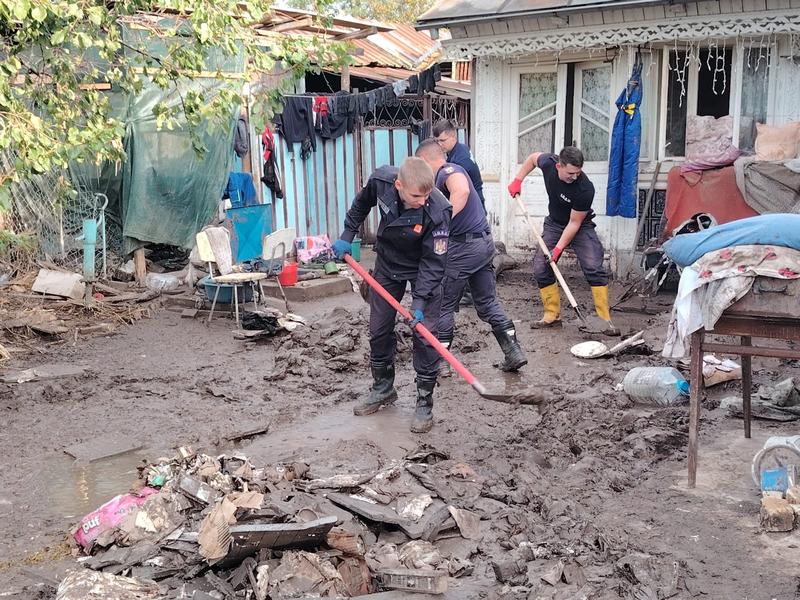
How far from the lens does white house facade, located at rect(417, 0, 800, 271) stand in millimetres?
10680

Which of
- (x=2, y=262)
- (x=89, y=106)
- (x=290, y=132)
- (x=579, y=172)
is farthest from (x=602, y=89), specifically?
(x=2, y=262)

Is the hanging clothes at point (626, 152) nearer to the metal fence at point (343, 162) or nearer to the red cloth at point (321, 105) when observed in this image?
the metal fence at point (343, 162)

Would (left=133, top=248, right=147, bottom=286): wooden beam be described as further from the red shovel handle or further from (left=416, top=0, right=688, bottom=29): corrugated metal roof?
the red shovel handle

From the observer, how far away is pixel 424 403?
670cm

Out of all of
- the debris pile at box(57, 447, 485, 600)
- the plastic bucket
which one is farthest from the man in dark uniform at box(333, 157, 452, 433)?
the plastic bucket

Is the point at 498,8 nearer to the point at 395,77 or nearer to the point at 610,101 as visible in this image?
the point at 610,101

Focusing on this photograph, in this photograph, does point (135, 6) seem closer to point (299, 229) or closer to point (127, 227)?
point (127, 227)

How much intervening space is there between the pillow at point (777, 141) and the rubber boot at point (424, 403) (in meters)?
5.85

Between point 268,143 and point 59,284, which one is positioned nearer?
point 59,284

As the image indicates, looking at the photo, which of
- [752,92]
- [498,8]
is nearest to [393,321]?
[498,8]

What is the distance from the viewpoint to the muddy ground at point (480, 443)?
4.35 m

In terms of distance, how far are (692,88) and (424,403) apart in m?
7.02

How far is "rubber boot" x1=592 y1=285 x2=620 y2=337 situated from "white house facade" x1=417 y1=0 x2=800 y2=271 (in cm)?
256

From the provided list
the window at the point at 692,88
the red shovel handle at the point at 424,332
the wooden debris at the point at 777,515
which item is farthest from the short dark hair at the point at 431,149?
the window at the point at 692,88
